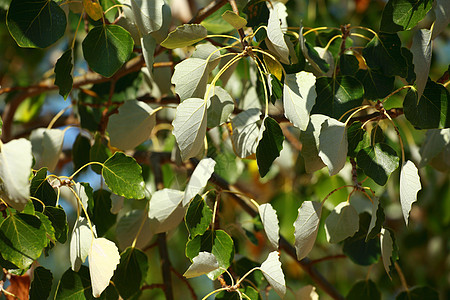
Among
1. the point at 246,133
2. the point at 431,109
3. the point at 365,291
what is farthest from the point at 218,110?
the point at 365,291

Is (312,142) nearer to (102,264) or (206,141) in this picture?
(206,141)

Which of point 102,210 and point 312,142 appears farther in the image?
point 102,210

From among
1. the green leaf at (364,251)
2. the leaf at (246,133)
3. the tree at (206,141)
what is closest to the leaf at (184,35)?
the tree at (206,141)

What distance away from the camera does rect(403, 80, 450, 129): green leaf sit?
0.64 m

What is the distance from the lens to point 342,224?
0.70 meters

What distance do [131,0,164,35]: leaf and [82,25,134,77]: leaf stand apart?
0.04 metres

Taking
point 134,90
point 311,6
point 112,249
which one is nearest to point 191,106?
point 112,249

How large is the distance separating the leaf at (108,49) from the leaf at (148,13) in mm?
40

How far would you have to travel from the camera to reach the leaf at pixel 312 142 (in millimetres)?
637

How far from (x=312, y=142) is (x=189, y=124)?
0.53 feet

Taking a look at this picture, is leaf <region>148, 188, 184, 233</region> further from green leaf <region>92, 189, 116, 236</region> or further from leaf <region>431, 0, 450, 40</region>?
leaf <region>431, 0, 450, 40</region>

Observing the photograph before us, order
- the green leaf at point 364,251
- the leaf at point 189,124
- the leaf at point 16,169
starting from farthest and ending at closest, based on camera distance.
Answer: the green leaf at point 364,251, the leaf at point 189,124, the leaf at point 16,169

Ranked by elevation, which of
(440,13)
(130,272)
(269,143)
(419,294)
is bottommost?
(419,294)

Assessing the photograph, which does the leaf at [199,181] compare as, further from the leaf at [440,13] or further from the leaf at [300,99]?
the leaf at [440,13]
